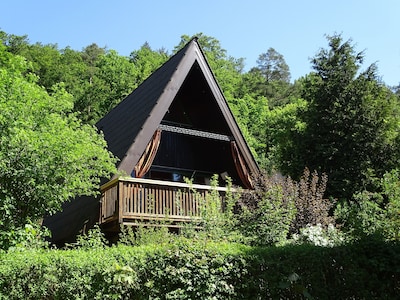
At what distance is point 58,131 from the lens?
9.02m

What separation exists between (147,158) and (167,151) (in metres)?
2.28

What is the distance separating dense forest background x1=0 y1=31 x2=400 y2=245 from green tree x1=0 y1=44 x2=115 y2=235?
4 centimetres

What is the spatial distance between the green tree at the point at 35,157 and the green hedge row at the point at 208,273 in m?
2.70

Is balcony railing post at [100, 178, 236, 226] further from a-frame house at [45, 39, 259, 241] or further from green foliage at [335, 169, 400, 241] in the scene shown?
green foliage at [335, 169, 400, 241]

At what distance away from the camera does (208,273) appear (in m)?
4.94

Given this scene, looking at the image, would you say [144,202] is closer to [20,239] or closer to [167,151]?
[20,239]

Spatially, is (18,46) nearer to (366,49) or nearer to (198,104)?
(198,104)

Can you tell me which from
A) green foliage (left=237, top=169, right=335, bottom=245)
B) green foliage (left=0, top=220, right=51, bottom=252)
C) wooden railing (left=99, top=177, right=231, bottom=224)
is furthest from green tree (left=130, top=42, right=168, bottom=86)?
green foliage (left=0, top=220, right=51, bottom=252)

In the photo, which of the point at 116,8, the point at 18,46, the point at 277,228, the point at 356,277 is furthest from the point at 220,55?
the point at 356,277

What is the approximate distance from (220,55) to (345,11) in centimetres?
3154

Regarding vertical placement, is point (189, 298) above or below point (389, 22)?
below

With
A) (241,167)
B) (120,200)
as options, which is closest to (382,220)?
(241,167)

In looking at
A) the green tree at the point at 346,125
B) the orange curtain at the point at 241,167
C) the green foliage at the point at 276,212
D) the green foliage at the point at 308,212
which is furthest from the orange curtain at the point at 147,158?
the green tree at the point at 346,125

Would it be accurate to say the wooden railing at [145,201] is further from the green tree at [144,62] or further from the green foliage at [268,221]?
A: the green tree at [144,62]
